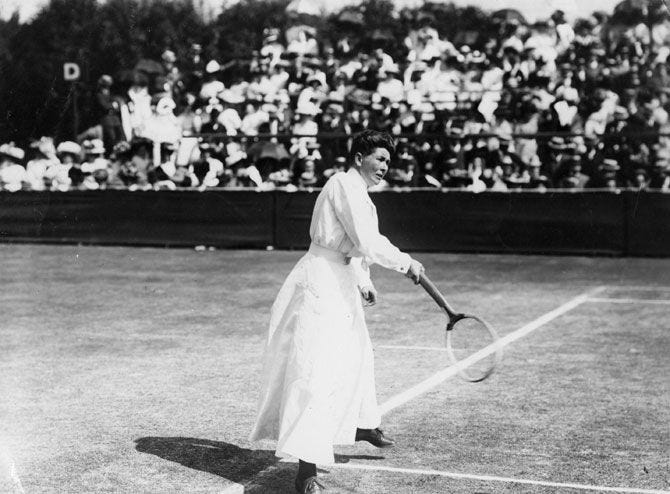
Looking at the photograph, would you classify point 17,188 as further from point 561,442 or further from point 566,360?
point 561,442

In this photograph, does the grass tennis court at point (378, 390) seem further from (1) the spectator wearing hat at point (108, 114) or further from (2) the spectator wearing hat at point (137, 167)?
(1) the spectator wearing hat at point (108, 114)

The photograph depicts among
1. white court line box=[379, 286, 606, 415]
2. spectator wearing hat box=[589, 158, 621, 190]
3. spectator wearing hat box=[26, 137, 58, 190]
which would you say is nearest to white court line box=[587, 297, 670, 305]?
white court line box=[379, 286, 606, 415]

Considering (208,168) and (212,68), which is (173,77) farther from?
(208,168)

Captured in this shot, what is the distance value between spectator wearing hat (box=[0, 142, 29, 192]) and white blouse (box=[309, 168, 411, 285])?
17899 millimetres

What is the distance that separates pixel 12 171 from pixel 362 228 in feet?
59.9

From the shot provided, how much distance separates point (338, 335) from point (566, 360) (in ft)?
15.2

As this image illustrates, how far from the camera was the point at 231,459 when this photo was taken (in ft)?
22.2

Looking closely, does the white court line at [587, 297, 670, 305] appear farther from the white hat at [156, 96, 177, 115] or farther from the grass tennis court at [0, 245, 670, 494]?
the white hat at [156, 96, 177, 115]

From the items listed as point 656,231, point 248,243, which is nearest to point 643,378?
point 656,231

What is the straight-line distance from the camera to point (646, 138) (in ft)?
65.3

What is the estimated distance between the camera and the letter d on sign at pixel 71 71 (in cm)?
2462

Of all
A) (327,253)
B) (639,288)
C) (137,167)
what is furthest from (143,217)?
(327,253)

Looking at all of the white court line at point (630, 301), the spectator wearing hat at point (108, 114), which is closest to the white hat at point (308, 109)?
the spectator wearing hat at point (108, 114)

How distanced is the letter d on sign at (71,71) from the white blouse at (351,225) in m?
19.2
